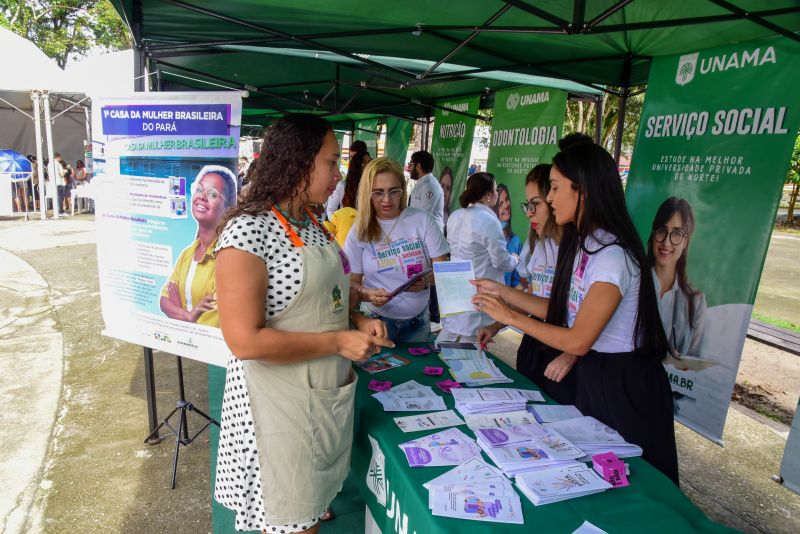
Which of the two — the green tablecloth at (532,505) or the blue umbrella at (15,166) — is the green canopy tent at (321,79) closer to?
the green tablecloth at (532,505)

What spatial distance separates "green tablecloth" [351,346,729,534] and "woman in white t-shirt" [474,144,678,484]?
0.24 metres

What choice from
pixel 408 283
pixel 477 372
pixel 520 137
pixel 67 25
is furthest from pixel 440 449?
pixel 67 25

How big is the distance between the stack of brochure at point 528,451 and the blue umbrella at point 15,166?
14350 millimetres

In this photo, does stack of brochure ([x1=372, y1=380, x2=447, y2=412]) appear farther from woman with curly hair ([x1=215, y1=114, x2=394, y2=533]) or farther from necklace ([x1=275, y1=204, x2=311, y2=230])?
necklace ([x1=275, y1=204, x2=311, y2=230])

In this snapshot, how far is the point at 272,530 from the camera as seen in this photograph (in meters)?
1.43

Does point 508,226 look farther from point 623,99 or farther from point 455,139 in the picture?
point 455,139

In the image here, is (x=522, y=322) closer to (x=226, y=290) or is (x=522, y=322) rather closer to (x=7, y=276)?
(x=226, y=290)

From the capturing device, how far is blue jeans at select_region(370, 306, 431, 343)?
2.78 meters

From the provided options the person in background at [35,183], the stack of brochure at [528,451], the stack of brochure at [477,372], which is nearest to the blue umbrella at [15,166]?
the person in background at [35,183]

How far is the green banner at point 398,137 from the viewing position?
347 inches

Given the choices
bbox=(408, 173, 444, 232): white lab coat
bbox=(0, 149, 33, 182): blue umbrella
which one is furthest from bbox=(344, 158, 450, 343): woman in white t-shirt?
bbox=(0, 149, 33, 182): blue umbrella

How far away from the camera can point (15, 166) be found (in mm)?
11938

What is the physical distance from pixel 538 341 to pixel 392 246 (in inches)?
37.1

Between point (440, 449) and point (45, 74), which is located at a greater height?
point (45, 74)
